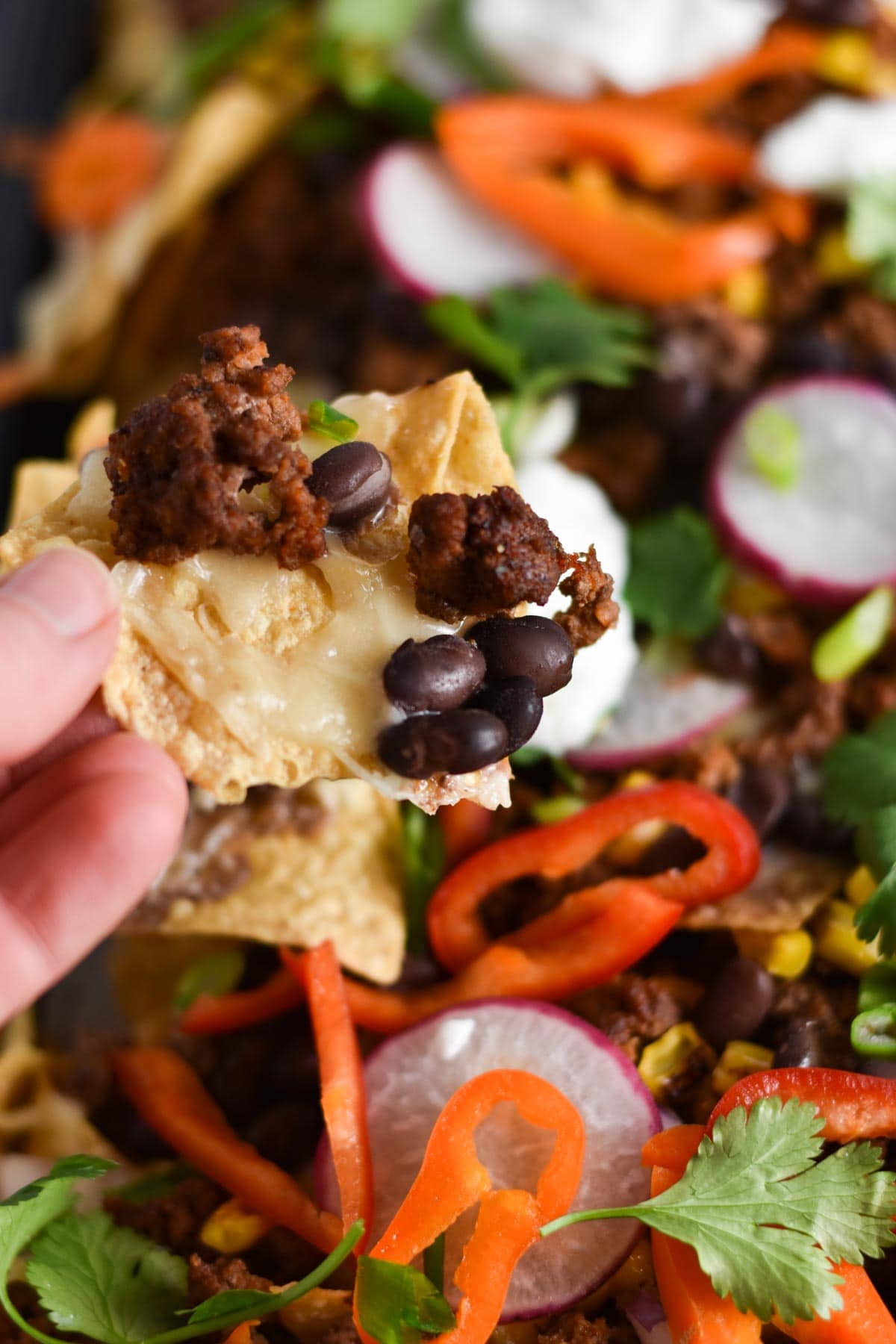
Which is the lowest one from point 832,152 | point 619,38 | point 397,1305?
point 397,1305

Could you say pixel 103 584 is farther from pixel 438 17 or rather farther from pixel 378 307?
pixel 438 17

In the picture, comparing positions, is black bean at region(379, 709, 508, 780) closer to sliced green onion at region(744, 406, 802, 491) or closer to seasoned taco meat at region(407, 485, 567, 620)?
seasoned taco meat at region(407, 485, 567, 620)

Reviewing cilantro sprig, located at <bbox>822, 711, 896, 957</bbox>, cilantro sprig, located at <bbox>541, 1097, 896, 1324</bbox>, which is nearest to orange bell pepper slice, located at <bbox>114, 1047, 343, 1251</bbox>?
cilantro sprig, located at <bbox>541, 1097, 896, 1324</bbox>

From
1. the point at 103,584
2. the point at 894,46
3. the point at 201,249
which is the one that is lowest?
the point at 894,46

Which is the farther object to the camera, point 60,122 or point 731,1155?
point 60,122

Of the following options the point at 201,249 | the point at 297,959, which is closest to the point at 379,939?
the point at 297,959

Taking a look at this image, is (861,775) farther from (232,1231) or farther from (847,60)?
(847,60)

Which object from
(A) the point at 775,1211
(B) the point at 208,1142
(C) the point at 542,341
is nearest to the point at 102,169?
(C) the point at 542,341
